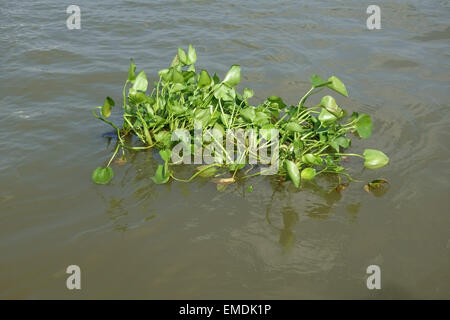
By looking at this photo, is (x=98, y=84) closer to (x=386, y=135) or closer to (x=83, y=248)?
(x=83, y=248)

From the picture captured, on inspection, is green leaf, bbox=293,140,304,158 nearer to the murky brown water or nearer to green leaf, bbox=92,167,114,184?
the murky brown water

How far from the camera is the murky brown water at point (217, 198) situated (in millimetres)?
2096

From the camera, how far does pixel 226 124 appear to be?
3.01m

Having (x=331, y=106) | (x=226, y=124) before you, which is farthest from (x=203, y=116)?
(x=331, y=106)

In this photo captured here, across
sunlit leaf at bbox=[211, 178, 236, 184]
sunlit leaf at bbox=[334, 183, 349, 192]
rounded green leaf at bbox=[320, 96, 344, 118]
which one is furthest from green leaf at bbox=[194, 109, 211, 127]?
sunlit leaf at bbox=[334, 183, 349, 192]

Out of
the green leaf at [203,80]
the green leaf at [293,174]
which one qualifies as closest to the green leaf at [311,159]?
the green leaf at [293,174]

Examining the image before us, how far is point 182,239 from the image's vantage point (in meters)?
2.32

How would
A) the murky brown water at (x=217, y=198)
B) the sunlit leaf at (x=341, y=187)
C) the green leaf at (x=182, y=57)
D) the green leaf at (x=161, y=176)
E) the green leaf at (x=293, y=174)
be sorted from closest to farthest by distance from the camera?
the murky brown water at (x=217, y=198)
the green leaf at (x=293, y=174)
the green leaf at (x=161, y=176)
the sunlit leaf at (x=341, y=187)
the green leaf at (x=182, y=57)

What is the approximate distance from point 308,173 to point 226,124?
2.22 ft

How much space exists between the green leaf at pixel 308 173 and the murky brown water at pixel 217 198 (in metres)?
0.12

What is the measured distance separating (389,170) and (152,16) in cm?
373

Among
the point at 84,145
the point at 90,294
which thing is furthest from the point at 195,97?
the point at 90,294

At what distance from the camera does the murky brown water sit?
6.88 ft

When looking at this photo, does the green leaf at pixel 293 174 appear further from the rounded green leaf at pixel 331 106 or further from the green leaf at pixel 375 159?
the rounded green leaf at pixel 331 106
